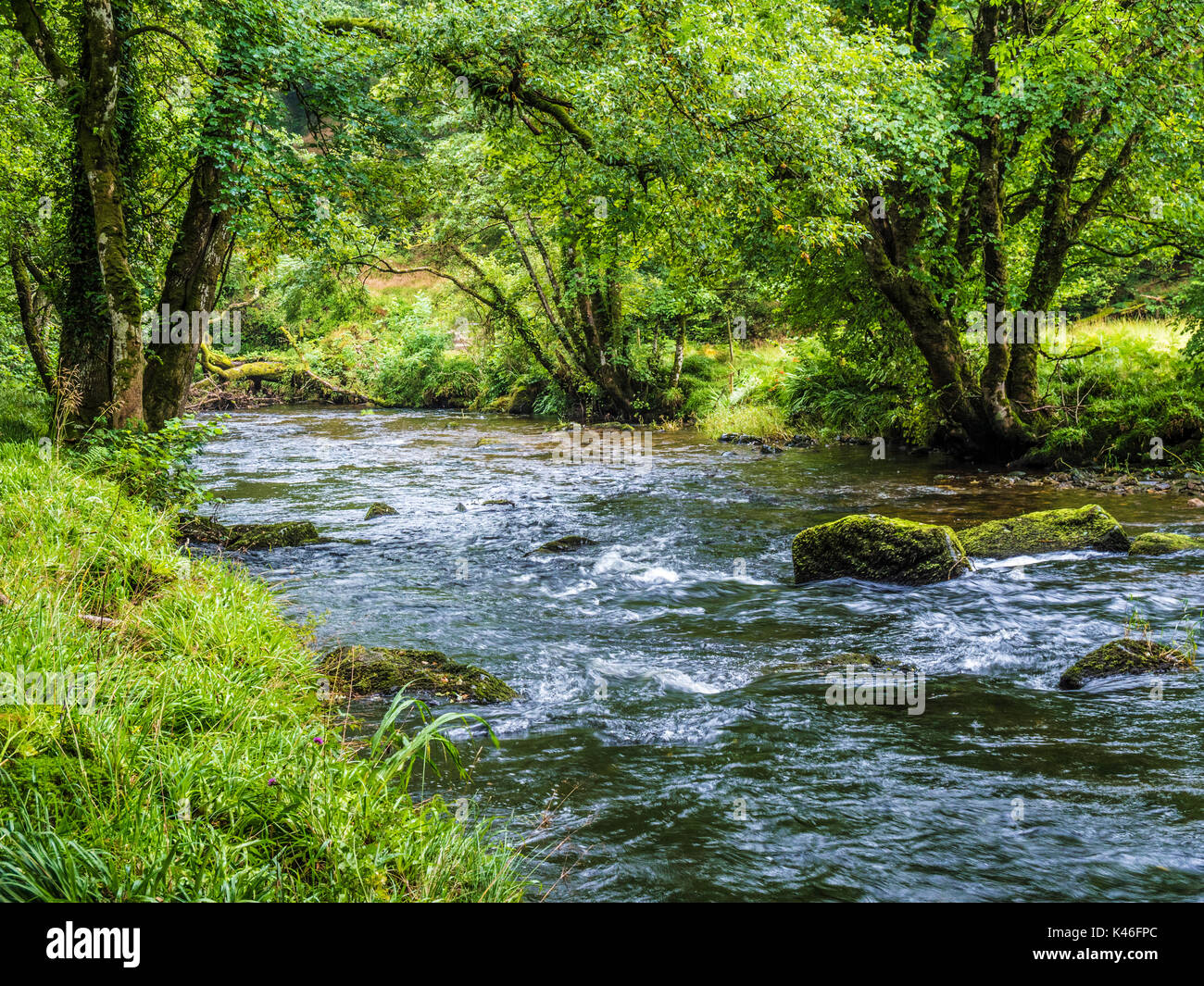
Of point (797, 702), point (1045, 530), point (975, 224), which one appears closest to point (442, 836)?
point (797, 702)

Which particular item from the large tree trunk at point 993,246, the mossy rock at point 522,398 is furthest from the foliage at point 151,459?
the mossy rock at point 522,398

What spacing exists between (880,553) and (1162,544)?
11.2 ft

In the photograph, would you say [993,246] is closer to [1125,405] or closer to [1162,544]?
[1125,405]

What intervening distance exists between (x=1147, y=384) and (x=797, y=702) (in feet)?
41.4

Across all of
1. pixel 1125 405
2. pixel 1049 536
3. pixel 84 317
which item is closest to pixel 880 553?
pixel 1049 536

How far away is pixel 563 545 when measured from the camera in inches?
424

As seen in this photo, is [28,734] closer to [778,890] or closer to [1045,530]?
[778,890]

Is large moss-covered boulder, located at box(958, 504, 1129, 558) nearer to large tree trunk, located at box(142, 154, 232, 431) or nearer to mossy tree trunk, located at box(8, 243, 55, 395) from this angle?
large tree trunk, located at box(142, 154, 232, 431)

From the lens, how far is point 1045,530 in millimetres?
9750

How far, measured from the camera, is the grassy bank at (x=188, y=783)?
2551 millimetres

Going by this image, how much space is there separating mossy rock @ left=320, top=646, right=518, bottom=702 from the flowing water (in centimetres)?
21

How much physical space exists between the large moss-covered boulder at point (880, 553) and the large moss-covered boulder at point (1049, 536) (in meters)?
0.57

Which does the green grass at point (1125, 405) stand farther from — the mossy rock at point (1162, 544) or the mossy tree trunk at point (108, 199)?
the mossy tree trunk at point (108, 199)

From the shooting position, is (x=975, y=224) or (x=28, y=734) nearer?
(x=28, y=734)
